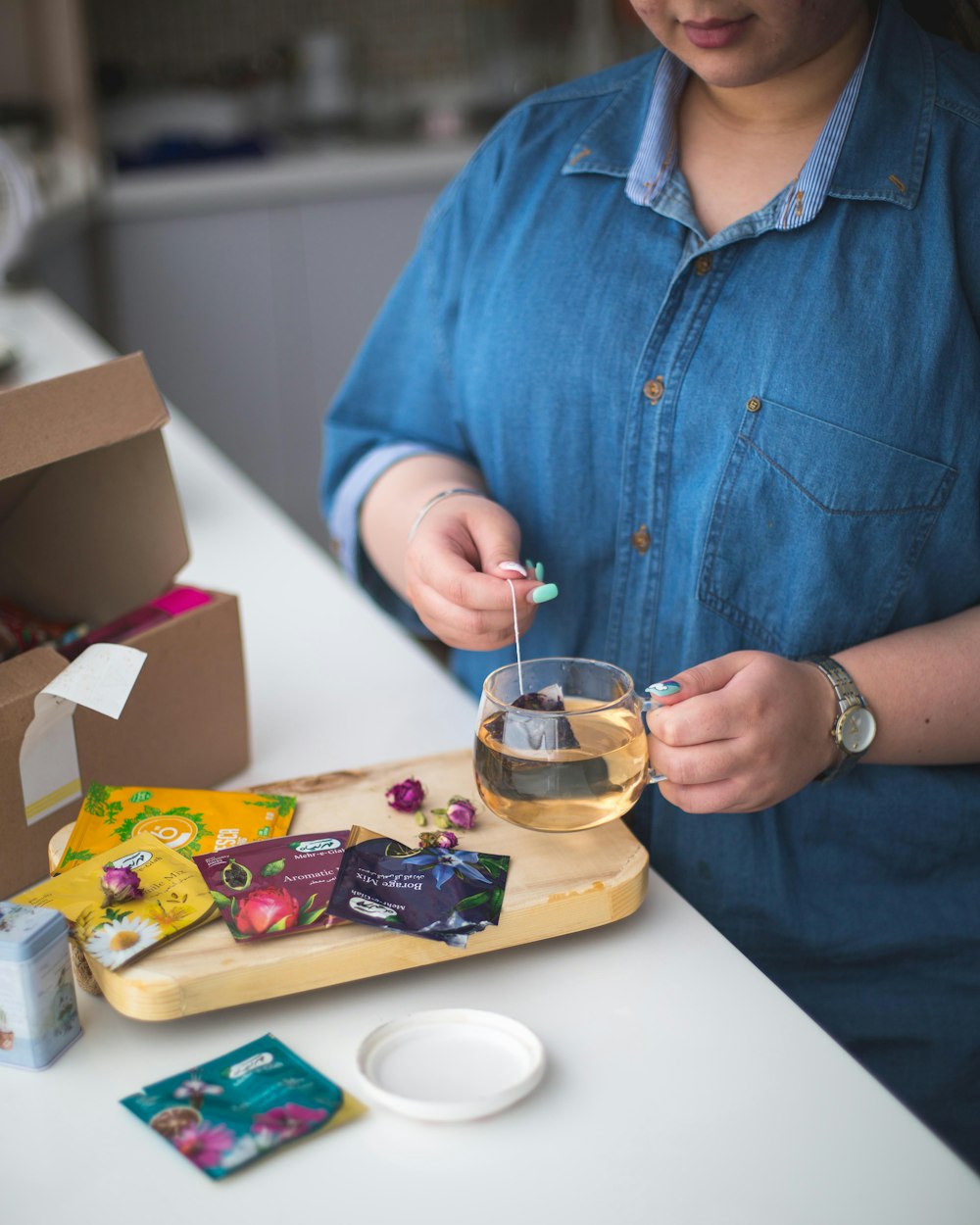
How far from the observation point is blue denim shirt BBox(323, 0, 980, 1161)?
94 cm

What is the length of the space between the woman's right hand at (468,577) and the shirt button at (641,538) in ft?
0.39

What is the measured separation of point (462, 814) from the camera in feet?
2.76

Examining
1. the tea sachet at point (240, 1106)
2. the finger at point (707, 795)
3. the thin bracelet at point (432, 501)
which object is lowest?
the tea sachet at point (240, 1106)

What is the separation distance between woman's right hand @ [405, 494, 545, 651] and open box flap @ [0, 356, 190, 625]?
0.20 m

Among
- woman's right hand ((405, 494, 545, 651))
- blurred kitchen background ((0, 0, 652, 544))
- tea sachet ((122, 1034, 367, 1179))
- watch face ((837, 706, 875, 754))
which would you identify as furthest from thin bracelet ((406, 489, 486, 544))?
blurred kitchen background ((0, 0, 652, 544))

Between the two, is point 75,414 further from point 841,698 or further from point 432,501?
point 841,698

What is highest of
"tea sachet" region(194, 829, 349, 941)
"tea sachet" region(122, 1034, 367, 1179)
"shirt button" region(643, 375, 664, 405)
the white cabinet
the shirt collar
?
the shirt collar

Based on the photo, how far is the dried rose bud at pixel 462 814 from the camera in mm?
840

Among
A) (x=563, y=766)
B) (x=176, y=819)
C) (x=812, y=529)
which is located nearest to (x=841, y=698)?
(x=812, y=529)

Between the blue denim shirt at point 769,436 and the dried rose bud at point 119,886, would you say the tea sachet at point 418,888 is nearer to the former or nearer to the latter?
the dried rose bud at point 119,886

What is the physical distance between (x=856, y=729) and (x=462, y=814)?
0.29 meters

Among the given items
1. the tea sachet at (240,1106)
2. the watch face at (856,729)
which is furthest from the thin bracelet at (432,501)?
the tea sachet at (240,1106)

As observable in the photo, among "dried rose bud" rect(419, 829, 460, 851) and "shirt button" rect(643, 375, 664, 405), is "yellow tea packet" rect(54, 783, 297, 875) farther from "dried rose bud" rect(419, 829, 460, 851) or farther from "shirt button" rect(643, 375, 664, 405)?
"shirt button" rect(643, 375, 664, 405)

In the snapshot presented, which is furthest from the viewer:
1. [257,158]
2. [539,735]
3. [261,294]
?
[257,158]
